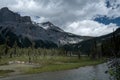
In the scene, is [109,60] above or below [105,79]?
above

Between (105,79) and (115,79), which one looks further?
(105,79)

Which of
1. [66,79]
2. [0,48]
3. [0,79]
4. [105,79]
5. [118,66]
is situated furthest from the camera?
[0,48]

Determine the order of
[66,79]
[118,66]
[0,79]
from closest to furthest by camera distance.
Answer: [118,66]
[66,79]
[0,79]

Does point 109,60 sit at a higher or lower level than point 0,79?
higher

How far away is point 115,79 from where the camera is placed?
39.2ft

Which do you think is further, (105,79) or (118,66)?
(105,79)

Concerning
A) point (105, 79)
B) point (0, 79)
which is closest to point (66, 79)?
point (105, 79)

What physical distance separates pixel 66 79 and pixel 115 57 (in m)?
56.8

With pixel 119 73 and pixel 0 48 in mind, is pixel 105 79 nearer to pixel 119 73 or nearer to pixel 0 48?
pixel 119 73

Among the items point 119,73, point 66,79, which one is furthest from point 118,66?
point 66,79

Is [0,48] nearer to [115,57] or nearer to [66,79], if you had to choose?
[66,79]

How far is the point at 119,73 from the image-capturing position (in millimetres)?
11898

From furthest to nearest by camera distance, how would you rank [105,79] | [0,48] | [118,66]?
[0,48] → [105,79] → [118,66]

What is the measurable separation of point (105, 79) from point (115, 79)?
48423 millimetres
